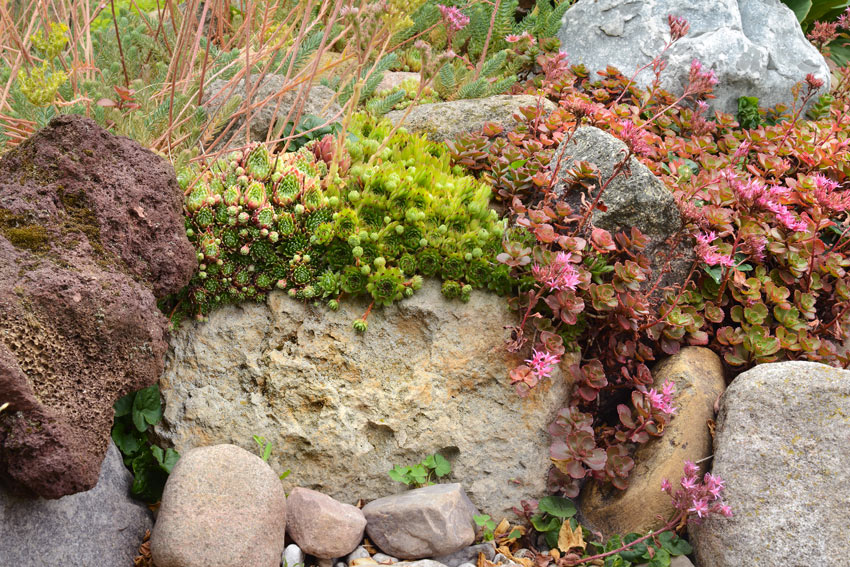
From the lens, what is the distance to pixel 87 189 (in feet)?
8.69

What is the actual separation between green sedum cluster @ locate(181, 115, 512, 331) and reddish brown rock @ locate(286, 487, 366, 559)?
2.80 ft

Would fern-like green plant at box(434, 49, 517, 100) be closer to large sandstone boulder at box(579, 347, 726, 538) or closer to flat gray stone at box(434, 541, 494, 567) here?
large sandstone boulder at box(579, 347, 726, 538)

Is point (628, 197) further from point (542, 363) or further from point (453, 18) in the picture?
point (453, 18)

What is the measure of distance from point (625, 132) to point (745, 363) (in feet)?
4.77

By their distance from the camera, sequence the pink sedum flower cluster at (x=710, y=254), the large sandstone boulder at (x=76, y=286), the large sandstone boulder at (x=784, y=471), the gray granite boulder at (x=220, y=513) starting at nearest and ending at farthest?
the large sandstone boulder at (x=76, y=286) → the gray granite boulder at (x=220, y=513) → the large sandstone boulder at (x=784, y=471) → the pink sedum flower cluster at (x=710, y=254)

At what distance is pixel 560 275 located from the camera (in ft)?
10.1

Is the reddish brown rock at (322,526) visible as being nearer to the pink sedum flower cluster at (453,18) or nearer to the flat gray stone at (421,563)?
the flat gray stone at (421,563)

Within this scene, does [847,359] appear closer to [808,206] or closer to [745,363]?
[745,363]

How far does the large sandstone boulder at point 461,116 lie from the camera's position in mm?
4348

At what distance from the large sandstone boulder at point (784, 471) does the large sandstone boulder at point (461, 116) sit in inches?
90.1

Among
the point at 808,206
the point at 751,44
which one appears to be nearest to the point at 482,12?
the point at 751,44

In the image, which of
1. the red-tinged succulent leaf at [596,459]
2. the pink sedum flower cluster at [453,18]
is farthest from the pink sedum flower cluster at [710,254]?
the pink sedum flower cluster at [453,18]

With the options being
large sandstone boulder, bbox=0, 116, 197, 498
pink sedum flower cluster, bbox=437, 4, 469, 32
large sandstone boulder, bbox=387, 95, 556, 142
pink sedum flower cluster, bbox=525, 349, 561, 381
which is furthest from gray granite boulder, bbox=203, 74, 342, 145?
pink sedum flower cluster, bbox=525, 349, 561, 381

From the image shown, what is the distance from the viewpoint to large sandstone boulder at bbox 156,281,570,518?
3.11 metres
